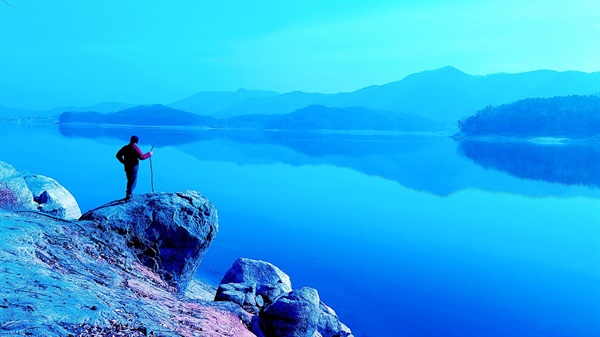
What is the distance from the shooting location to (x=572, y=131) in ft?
475

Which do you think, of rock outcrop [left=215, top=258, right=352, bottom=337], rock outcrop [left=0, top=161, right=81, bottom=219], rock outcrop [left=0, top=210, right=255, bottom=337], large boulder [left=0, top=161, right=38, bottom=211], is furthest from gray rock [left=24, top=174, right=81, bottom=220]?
rock outcrop [left=215, top=258, right=352, bottom=337]

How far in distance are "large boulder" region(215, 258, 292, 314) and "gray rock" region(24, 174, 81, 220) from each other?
21.8ft

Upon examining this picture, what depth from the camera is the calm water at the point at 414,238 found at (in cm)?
1900

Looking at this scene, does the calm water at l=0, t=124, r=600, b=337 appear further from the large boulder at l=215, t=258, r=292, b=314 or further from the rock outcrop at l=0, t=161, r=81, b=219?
the rock outcrop at l=0, t=161, r=81, b=219

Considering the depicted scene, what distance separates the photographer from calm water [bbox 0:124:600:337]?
19000 millimetres

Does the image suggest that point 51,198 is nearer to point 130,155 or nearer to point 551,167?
point 130,155

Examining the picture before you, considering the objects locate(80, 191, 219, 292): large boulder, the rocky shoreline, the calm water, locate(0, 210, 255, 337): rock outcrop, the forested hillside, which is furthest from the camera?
the forested hillside

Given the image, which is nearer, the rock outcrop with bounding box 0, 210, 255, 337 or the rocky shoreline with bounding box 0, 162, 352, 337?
the rock outcrop with bounding box 0, 210, 255, 337

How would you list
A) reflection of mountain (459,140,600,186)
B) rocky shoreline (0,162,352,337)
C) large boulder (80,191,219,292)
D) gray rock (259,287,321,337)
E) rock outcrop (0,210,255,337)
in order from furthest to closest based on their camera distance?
reflection of mountain (459,140,600,186)
large boulder (80,191,219,292)
gray rock (259,287,321,337)
rocky shoreline (0,162,352,337)
rock outcrop (0,210,255,337)

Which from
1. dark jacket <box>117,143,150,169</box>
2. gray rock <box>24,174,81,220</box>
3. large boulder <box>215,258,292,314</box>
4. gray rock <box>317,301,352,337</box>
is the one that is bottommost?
gray rock <box>317,301,352,337</box>

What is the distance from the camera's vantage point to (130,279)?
9.77m

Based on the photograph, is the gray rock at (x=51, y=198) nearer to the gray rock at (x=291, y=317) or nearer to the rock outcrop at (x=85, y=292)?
the rock outcrop at (x=85, y=292)

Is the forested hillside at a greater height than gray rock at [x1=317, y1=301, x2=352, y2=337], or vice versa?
the forested hillside

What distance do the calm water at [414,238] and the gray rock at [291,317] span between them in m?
7.07
